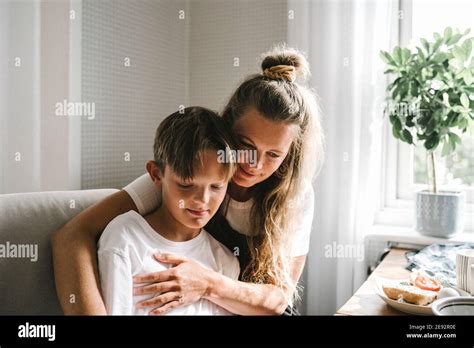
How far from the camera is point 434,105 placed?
3.18ft

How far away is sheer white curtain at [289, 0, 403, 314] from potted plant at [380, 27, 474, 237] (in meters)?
0.08

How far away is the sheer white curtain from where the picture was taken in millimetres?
826

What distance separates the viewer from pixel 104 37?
2.18 ft

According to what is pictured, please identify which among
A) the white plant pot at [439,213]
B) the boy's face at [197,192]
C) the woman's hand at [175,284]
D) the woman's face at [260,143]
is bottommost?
the woman's hand at [175,284]

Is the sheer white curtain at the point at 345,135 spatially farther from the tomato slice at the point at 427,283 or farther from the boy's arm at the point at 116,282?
the boy's arm at the point at 116,282

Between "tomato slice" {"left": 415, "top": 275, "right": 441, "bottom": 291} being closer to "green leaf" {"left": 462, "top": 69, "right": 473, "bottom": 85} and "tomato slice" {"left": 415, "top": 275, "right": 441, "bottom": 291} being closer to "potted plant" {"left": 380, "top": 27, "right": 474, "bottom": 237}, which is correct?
"potted plant" {"left": 380, "top": 27, "right": 474, "bottom": 237}

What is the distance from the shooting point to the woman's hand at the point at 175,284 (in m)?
0.63

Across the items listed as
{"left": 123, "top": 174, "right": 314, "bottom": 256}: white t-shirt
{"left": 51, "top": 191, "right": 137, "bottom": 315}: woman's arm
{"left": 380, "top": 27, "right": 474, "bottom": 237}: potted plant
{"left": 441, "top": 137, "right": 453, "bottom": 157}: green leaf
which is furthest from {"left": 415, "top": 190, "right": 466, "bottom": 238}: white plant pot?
{"left": 51, "top": 191, "right": 137, "bottom": 315}: woman's arm

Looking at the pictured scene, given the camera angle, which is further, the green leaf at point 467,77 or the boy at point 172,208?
the green leaf at point 467,77

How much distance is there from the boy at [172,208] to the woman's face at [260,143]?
3cm

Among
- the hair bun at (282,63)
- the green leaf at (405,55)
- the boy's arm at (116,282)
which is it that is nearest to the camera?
the boy's arm at (116,282)

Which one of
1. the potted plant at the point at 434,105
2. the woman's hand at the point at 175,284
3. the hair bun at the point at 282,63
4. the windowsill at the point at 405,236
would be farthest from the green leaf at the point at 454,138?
the woman's hand at the point at 175,284

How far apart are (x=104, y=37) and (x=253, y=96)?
10.2 inches

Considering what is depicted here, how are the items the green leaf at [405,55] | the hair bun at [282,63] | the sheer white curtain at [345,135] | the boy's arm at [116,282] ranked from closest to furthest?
the boy's arm at [116,282] → the hair bun at [282,63] → the sheer white curtain at [345,135] → the green leaf at [405,55]
